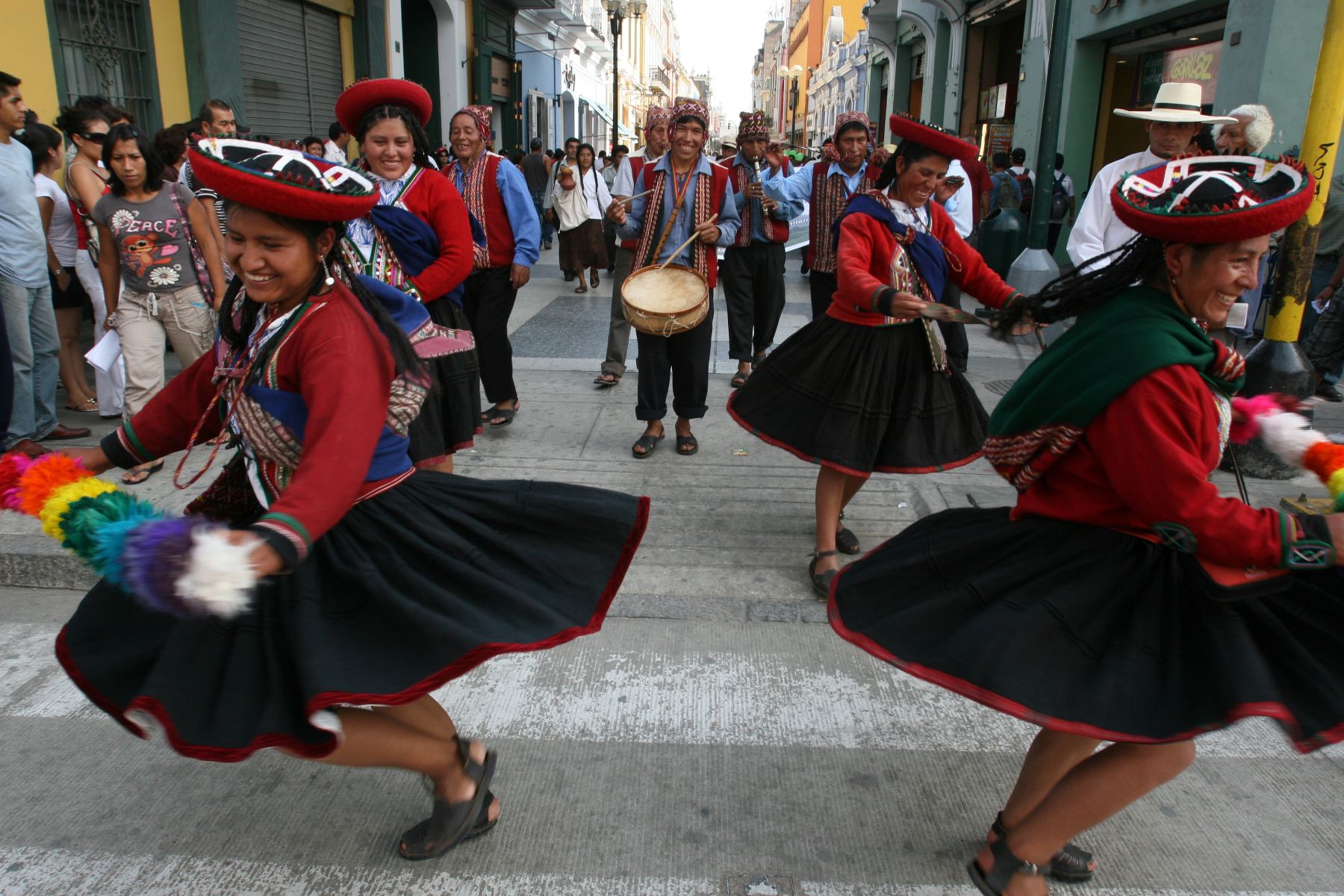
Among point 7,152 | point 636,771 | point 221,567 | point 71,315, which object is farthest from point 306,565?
point 71,315

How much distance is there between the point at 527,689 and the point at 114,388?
424cm

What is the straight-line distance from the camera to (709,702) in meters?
3.28

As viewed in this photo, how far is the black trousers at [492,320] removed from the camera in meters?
5.83

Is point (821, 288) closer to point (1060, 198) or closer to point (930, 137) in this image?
point (930, 137)

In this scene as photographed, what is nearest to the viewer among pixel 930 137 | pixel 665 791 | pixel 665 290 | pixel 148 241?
pixel 665 791

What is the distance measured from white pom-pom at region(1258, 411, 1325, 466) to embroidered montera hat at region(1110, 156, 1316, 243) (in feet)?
1.86

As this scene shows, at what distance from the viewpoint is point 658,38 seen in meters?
78.6

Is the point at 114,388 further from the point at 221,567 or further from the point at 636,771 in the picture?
the point at 221,567

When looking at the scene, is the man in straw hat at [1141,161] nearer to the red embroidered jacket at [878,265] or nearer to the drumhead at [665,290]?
the red embroidered jacket at [878,265]

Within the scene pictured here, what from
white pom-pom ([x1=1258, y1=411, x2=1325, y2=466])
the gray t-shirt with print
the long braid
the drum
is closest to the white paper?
the gray t-shirt with print

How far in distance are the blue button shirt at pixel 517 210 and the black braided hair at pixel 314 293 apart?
328cm

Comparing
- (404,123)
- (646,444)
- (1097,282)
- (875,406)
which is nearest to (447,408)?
(404,123)

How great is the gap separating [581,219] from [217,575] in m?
10.8

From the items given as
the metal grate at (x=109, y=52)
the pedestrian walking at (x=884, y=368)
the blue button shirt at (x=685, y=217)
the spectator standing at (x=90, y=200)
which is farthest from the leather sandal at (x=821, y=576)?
the metal grate at (x=109, y=52)
